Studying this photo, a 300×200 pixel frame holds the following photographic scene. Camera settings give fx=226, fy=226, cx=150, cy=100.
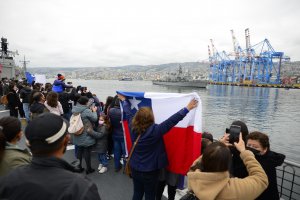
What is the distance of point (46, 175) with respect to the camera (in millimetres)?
1255

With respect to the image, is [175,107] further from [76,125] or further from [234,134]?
[76,125]

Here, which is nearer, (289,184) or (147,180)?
(147,180)

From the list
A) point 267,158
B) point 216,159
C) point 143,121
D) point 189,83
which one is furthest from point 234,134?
point 189,83

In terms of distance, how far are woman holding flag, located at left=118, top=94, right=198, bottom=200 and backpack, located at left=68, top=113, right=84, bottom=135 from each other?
1595mm

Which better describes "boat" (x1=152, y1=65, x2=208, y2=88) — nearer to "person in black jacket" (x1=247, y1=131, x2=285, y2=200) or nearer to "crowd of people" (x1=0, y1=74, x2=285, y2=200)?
"crowd of people" (x1=0, y1=74, x2=285, y2=200)

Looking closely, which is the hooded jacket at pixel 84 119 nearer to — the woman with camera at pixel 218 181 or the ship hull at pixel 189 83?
the woman with camera at pixel 218 181

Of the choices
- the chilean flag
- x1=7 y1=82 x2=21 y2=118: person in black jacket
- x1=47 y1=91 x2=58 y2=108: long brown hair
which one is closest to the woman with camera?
the chilean flag

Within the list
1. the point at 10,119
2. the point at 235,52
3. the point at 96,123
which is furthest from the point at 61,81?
the point at 235,52

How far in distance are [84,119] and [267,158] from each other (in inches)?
124

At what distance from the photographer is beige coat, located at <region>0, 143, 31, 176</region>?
5.97ft

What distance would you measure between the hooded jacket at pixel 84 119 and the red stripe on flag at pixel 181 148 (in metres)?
1.67

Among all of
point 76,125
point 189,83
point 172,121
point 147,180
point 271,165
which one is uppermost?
point 172,121

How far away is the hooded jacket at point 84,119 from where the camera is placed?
13.9 ft

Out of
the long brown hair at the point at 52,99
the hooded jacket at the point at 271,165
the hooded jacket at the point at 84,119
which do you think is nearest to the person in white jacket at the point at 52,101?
the long brown hair at the point at 52,99
